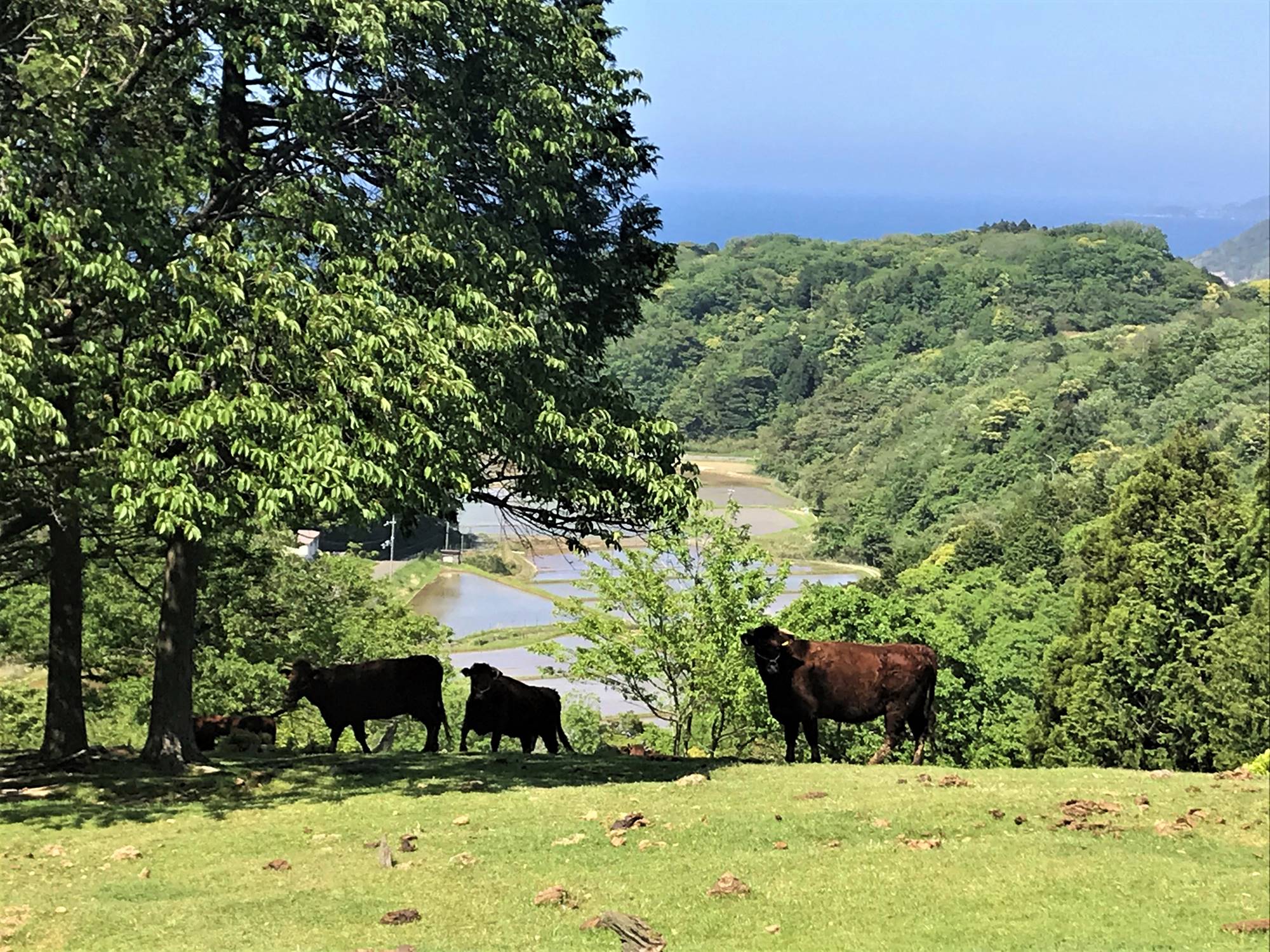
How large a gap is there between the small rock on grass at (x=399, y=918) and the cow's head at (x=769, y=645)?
9281 millimetres

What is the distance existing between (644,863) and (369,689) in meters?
11.0

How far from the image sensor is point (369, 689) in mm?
21531

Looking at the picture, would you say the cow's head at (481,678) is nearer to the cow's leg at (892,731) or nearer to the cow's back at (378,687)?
the cow's back at (378,687)

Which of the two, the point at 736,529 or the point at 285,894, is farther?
the point at 736,529

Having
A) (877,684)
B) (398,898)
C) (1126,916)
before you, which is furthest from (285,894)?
(877,684)

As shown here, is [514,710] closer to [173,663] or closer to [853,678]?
[853,678]

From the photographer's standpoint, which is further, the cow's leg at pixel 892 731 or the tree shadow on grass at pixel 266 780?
the cow's leg at pixel 892 731

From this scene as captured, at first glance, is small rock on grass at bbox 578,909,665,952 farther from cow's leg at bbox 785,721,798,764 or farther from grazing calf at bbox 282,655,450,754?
grazing calf at bbox 282,655,450,754

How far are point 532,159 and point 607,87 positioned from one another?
6.99 feet

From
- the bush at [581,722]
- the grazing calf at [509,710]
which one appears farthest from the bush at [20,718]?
the bush at [581,722]

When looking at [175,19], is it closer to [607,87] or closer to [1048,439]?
[607,87]

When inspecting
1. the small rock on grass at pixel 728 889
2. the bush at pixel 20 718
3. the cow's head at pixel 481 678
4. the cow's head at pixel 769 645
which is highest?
the cow's head at pixel 769 645

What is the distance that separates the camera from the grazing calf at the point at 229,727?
24750 mm

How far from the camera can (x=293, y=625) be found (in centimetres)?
3356
